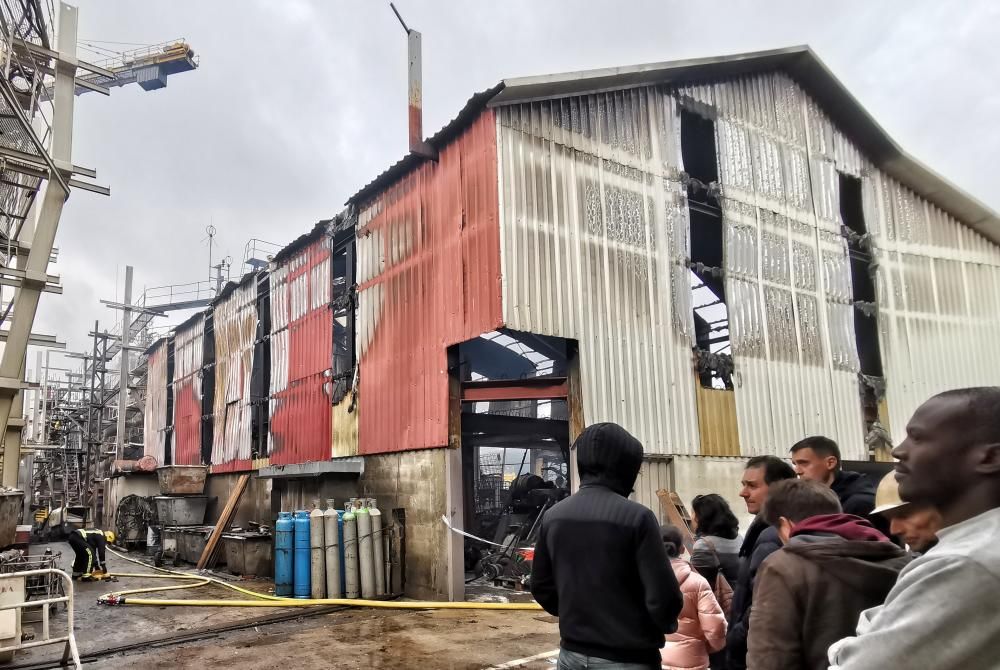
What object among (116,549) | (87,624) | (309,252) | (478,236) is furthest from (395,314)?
(116,549)

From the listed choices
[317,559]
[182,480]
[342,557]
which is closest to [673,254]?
[342,557]

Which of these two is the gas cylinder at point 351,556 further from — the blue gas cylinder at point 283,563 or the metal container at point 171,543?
the metal container at point 171,543

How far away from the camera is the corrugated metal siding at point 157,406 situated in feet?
94.4

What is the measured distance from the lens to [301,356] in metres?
18.1

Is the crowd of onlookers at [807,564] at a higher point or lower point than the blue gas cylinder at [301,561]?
higher

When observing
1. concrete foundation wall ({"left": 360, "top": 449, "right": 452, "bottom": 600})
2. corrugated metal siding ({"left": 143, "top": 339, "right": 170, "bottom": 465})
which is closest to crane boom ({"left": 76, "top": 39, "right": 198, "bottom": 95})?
corrugated metal siding ({"left": 143, "top": 339, "right": 170, "bottom": 465})

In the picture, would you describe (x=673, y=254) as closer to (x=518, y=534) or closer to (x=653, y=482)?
(x=653, y=482)

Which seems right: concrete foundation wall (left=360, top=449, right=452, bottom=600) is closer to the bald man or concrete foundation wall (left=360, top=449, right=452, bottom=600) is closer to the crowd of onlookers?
the crowd of onlookers

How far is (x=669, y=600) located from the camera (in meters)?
3.14

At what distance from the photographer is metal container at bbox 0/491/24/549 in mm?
11047

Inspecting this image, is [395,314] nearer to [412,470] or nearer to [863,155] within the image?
[412,470]

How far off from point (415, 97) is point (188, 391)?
17.4 meters

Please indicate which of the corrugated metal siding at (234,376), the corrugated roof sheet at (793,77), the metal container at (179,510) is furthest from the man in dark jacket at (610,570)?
the metal container at (179,510)

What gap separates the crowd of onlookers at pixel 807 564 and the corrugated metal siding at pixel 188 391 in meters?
23.6
